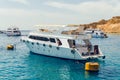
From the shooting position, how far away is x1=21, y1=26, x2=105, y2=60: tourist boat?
129 ft

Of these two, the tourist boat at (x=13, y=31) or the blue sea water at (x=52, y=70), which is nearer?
the blue sea water at (x=52, y=70)

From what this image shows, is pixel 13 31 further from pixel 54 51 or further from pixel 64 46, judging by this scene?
pixel 64 46

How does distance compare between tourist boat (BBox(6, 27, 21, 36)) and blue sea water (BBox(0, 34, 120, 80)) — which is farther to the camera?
tourist boat (BBox(6, 27, 21, 36))

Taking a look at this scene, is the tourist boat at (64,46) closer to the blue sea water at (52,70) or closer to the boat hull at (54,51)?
the boat hull at (54,51)

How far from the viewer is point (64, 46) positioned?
132 feet

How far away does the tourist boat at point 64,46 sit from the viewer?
129ft

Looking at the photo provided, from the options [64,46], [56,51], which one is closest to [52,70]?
[64,46]

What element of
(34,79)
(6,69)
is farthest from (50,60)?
(34,79)

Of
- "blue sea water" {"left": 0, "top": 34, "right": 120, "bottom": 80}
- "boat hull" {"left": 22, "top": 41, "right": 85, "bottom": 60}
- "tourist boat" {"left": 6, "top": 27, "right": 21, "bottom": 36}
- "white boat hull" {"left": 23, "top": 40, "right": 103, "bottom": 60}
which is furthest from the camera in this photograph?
"tourist boat" {"left": 6, "top": 27, "right": 21, "bottom": 36}

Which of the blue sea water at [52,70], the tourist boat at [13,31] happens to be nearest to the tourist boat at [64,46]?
the blue sea water at [52,70]

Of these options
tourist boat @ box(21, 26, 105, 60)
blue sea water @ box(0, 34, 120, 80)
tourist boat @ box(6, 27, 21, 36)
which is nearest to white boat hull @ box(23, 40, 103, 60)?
tourist boat @ box(21, 26, 105, 60)

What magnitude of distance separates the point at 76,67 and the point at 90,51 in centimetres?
610

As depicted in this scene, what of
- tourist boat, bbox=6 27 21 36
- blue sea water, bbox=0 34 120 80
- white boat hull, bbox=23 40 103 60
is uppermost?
tourist boat, bbox=6 27 21 36

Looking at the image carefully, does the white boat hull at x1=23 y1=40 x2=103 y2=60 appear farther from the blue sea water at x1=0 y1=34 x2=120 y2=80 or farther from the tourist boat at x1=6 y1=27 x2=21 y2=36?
the tourist boat at x1=6 y1=27 x2=21 y2=36
